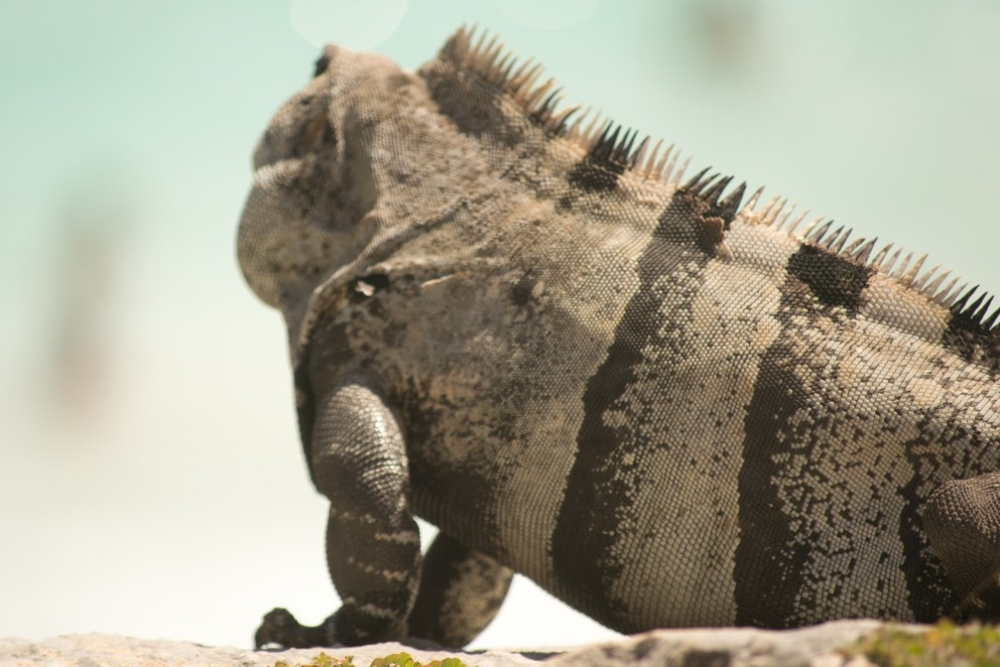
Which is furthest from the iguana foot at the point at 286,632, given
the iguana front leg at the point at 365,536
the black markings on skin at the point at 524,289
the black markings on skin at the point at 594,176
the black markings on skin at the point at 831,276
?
the black markings on skin at the point at 831,276

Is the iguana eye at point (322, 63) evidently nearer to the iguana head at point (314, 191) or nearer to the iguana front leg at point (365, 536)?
the iguana head at point (314, 191)

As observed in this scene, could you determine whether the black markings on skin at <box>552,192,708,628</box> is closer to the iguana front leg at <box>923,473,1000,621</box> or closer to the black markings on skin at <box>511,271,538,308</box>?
the black markings on skin at <box>511,271,538,308</box>

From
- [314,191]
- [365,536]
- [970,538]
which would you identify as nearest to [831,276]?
[970,538]

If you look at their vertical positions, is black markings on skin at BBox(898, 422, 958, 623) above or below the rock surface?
above

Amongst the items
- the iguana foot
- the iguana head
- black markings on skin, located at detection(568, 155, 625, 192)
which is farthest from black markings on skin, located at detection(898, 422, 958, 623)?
the iguana head

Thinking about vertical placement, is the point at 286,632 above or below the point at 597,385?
below

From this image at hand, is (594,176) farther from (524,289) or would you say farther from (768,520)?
(768,520)
